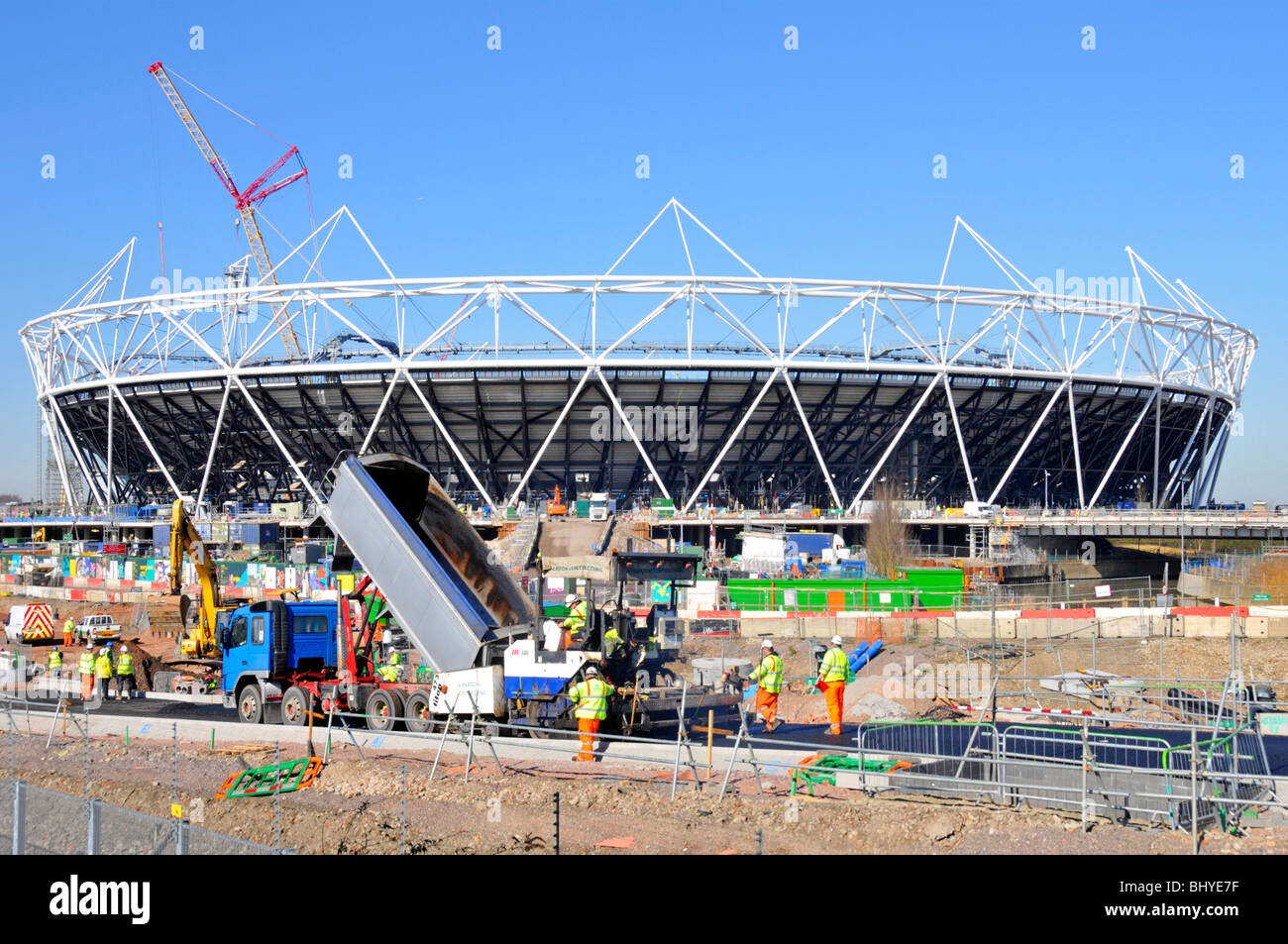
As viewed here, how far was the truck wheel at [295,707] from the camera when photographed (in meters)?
14.2

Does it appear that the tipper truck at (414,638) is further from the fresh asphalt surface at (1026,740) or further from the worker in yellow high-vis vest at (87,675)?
the worker in yellow high-vis vest at (87,675)

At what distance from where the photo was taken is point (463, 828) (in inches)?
366

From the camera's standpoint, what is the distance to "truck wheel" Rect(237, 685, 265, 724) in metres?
14.9

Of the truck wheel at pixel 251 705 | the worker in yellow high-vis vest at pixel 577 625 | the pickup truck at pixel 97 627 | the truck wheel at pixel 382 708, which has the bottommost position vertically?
the pickup truck at pixel 97 627

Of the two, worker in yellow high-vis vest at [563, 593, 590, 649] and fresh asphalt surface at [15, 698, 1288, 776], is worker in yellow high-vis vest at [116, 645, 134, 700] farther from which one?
worker in yellow high-vis vest at [563, 593, 590, 649]

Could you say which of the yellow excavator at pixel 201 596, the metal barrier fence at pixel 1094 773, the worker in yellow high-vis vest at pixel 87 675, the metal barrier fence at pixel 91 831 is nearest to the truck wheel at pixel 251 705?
the yellow excavator at pixel 201 596

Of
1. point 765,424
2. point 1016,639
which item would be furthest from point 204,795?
point 765,424

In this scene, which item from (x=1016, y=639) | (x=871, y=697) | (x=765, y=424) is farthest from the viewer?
(x=765, y=424)

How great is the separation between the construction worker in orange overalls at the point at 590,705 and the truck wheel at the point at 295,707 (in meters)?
4.53

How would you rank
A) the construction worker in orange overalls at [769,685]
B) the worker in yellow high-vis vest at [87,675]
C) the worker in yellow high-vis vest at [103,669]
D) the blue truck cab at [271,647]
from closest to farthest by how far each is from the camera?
the construction worker in orange overalls at [769,685] → the blue truck cab at [271,647] → the worker in yellow high-vis vest at [103,669] → the worker in yellow high-vis vest at [87,675]

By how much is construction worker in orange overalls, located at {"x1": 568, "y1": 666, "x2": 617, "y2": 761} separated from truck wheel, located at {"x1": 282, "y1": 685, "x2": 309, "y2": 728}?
14.9 ft

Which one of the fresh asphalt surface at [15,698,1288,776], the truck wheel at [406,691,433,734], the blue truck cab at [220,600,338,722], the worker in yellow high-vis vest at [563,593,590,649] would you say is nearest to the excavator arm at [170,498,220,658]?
the blue truck cab at [220,600,338,722]

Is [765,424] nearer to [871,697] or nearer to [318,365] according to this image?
[318,365]

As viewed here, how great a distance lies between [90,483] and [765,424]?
41.5m
